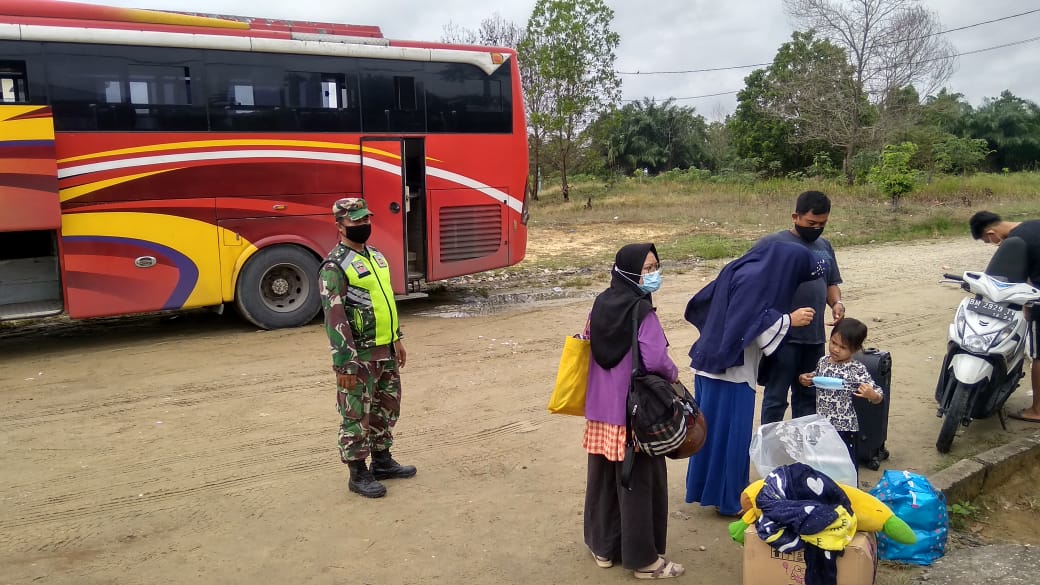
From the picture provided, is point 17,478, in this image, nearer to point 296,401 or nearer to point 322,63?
point 296,401

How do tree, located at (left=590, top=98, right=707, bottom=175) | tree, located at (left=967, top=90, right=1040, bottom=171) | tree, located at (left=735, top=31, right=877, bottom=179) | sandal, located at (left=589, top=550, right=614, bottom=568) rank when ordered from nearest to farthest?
1. sandal, located at (left=589, top=550, right=614, bottom=568)
2. tree, located at (left=735, top=31, right=877, bottom=179)
3. tree, located at (left=967, top=90, right=1040, bottom=171)
4. tree, located at (left=590, top=98, right=707, bottom=175)

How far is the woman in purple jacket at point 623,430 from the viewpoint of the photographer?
3465mm

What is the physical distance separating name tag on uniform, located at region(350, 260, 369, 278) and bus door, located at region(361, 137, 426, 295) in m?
5.06

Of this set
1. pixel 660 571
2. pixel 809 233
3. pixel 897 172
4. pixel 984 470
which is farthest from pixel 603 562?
pixel 897 172

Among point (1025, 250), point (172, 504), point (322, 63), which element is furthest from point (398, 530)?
point (322, 63)

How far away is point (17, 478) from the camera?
495 centimetres

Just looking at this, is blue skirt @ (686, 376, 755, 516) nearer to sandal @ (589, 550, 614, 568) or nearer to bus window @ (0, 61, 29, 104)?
sandal @ (589, 550, 614, 568)

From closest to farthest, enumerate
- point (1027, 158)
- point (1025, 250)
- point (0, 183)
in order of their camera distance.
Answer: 1. point (1025, 250)
2. point (0, 183)
3. point (1027, 158)

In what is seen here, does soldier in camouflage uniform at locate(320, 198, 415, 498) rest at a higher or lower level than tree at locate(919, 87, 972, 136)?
lower

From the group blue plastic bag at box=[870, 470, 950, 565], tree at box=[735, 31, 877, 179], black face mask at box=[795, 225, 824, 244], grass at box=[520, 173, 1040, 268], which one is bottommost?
blue plastic bag at box=[870, 470, 950, 565]

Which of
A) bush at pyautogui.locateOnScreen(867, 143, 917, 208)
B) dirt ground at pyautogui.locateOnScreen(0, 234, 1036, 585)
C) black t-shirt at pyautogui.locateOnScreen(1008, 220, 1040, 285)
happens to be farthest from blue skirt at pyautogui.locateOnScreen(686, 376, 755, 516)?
bush at pyautogui.locateOnScreen(867, 143, 917, 208)

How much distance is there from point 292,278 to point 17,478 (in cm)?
470

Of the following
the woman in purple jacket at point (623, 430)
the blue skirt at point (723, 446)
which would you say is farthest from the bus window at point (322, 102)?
the woman in purple jacket at point (623, 430)

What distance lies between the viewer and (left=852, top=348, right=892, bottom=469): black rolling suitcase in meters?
4.93
